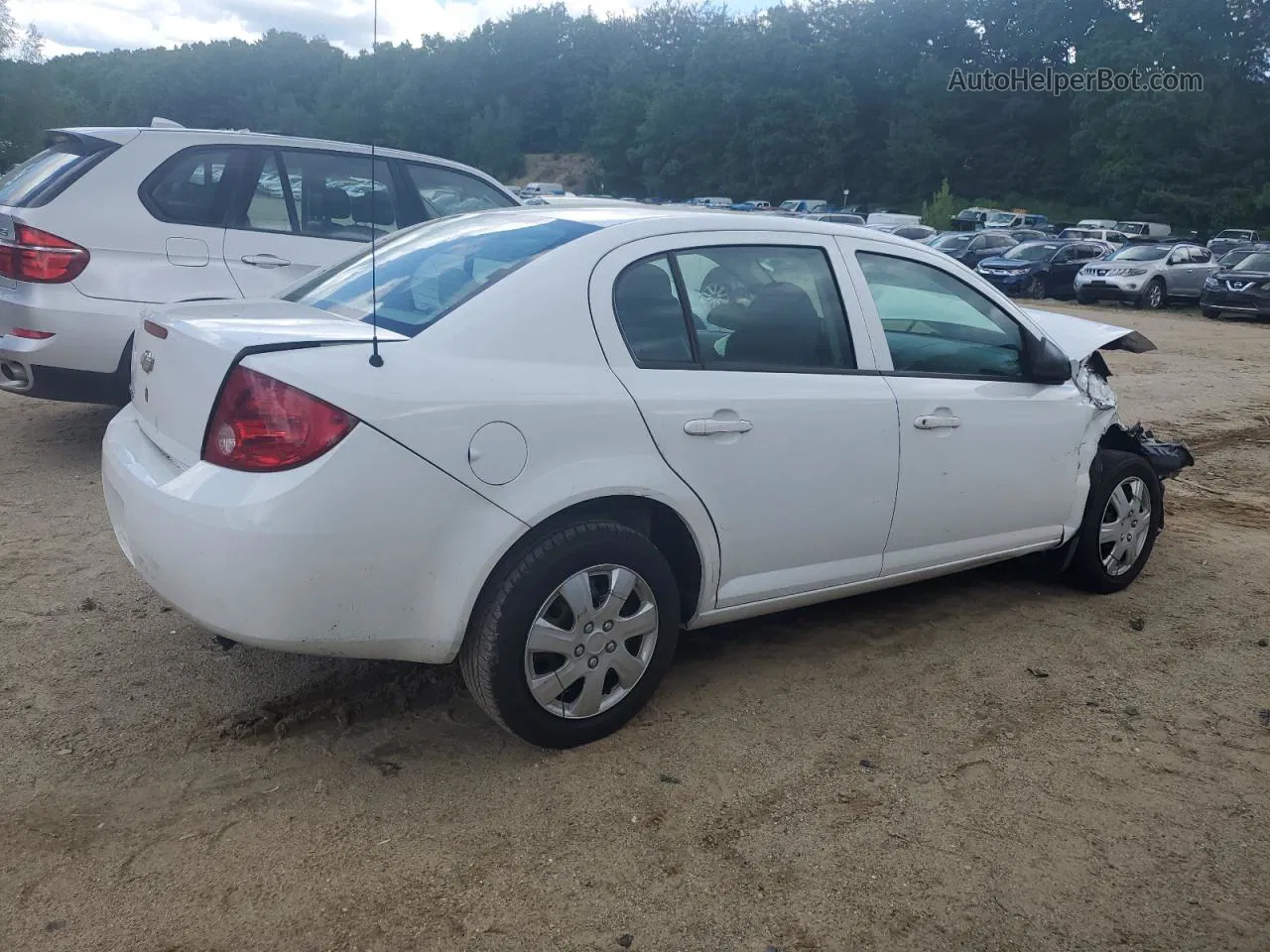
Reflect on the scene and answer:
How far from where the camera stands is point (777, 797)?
311 centimetres

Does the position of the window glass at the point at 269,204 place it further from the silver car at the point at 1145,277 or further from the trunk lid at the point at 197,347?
the silver car at the point at 1145,277

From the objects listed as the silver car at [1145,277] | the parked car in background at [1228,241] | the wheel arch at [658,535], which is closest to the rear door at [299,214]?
the wheel arch at [658,535]

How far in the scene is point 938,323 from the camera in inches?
167

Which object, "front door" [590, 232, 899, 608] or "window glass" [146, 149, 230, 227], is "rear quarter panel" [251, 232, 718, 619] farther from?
"window glass" [146, 149, 230, 227]

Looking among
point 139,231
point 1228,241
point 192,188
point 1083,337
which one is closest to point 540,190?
point 1228,241

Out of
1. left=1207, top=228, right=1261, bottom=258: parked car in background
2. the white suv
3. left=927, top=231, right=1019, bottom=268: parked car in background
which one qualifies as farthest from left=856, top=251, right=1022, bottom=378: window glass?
left=1207, top=228, right=1261, bottom=258: parked car in background

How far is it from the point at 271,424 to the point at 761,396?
152cm

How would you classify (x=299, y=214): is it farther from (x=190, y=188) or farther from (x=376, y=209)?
(x=190, y=188)

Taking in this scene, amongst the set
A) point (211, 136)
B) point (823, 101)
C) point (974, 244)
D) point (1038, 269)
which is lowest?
point (1038, 269)

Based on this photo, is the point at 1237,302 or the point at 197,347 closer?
the point at 197,347

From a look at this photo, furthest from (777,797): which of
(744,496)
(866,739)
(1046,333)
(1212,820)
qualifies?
(1046,333)

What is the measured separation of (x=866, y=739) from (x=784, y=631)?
90 centimetres

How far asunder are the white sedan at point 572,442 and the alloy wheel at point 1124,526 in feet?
2.04

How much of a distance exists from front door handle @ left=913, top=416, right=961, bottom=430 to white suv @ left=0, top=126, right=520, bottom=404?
3124mm
